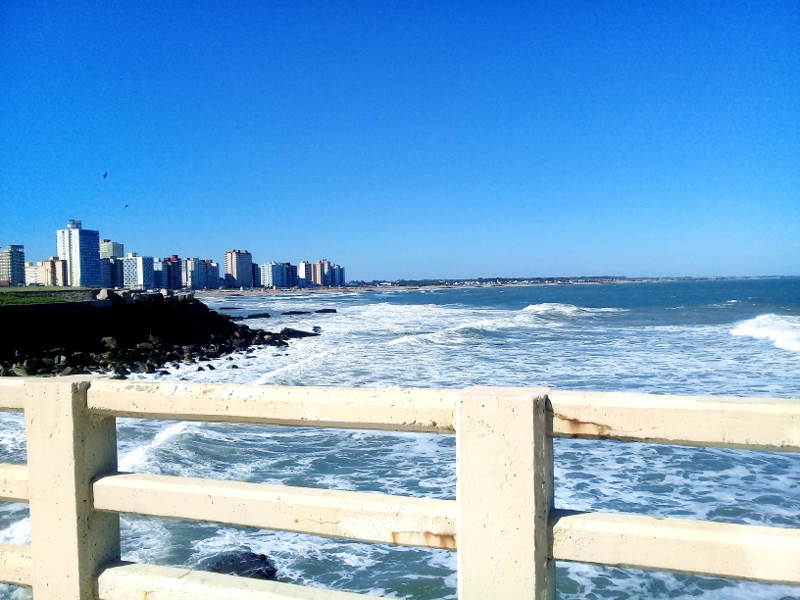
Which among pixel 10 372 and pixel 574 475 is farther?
pixel 10 372

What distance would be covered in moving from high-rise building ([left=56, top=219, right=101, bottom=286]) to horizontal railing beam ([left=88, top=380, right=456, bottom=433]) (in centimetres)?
10080

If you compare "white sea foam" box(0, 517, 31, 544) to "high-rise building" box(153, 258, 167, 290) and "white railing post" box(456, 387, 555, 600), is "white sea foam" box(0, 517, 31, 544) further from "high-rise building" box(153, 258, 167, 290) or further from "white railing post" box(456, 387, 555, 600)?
"high-rise building" box(153, 258, 167, 290)

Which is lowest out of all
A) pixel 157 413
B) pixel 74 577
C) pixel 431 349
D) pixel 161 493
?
pixel 431 349

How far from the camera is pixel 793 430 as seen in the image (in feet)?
5.24

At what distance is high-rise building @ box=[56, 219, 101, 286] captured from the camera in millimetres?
92250

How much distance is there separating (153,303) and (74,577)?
1267 inches

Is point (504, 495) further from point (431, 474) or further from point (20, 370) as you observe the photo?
point (20, 370)

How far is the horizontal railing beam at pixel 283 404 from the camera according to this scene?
6.19 feet

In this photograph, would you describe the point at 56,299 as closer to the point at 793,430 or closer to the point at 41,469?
the point at 41,469

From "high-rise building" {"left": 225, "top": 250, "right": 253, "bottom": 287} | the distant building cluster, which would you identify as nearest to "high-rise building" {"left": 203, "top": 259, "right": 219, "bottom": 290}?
the distant building cluster

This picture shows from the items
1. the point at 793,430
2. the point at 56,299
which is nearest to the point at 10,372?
the point at 56,299

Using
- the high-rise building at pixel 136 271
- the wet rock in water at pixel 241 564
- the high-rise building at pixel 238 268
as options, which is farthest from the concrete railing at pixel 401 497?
the high-rise building at pixel 238 268

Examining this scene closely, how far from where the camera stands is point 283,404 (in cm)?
199

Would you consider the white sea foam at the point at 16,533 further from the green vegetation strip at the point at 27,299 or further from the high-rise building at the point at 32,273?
the high-rise building at the point at 32,273
